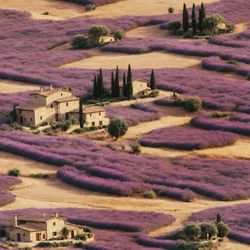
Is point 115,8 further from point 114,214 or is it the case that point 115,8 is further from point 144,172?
point 114,214

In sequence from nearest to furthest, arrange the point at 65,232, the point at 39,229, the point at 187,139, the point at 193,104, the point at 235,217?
the point at 39,229 → the point at 65,232 → the point at 235,217 → the point at 187,139 → the point at 193,104

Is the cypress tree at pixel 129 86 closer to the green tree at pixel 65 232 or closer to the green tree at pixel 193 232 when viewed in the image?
the green tree at pixel 65 232

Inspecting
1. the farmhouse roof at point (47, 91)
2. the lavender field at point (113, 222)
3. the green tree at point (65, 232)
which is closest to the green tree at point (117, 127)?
the farmhouse roof at point (47, 91)

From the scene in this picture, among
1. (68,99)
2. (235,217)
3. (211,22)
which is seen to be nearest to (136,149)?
(68,99)

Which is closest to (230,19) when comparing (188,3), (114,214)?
(188,3)

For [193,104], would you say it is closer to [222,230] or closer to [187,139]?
[187,139]

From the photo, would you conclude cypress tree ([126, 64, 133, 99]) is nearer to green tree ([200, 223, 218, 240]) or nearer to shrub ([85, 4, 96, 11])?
shrub ([85, 4, 96, 11])
